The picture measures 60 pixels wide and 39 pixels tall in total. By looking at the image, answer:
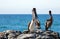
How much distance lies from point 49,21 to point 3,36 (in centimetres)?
379

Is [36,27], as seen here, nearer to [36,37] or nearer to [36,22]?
[36,22]

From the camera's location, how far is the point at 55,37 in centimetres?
2084

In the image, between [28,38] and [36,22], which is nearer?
[28,38]

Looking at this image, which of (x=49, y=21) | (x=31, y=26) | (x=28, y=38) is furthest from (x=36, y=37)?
(x=49, y=21)

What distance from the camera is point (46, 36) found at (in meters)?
20.2

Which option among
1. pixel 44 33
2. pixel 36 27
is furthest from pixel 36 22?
pixel 44 33

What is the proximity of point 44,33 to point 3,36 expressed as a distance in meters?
3.27

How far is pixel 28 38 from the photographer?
1988cm

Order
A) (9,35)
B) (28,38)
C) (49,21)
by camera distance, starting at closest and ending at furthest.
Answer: (28,38) → (9,35) → (49,21)

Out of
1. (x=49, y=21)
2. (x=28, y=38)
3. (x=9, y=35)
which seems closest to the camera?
(x=28, y=38)

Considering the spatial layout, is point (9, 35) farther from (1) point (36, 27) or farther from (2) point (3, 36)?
(1) point (36, 27)

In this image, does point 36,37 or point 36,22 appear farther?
point 36,22

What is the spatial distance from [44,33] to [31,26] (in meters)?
1.55

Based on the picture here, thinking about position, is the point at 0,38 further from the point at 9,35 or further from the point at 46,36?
the point at 46,36
